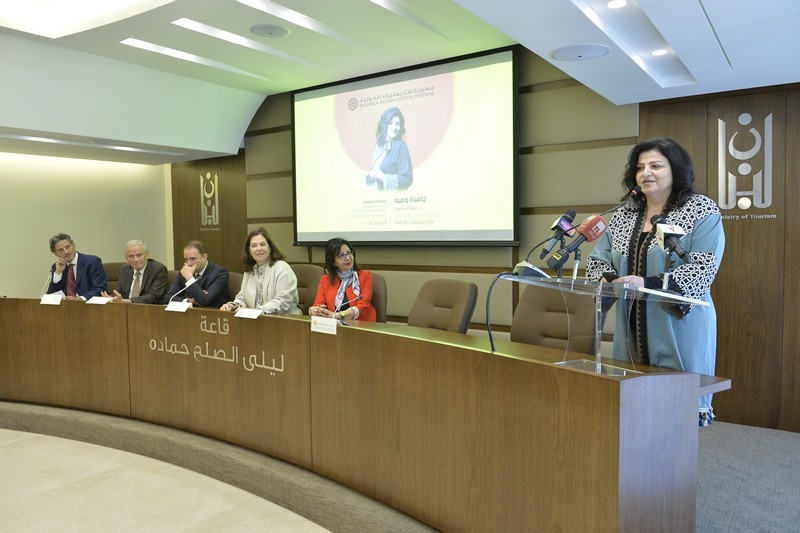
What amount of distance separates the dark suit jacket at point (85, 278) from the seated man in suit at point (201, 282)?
945 millimetres

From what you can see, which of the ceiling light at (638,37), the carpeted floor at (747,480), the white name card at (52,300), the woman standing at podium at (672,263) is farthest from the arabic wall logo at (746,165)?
the white name card at (52,300)

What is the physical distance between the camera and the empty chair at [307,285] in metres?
3.94

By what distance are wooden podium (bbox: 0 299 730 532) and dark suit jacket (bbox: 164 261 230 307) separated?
48cm

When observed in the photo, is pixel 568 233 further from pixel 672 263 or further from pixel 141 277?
pixel 141 277

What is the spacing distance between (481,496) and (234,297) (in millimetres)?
2780

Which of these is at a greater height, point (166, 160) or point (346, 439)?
point (166, 160)

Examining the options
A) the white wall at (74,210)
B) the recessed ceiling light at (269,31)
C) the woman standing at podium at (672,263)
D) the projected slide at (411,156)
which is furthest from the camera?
the white wall at (74,210)

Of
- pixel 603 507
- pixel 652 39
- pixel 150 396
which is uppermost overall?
pixel 652 39

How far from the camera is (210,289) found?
3756 millimetres

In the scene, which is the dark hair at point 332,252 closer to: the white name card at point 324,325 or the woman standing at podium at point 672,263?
the white name card at point 324,325

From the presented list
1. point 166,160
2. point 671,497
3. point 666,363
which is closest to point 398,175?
point 166,160

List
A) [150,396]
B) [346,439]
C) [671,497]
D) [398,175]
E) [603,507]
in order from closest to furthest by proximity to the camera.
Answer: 1. [603,507]
2. [671,497]
3. [346,439]
4. [150,396]
5. [398,175]

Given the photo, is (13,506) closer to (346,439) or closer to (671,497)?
A: (346,439)

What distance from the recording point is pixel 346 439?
226 centimetres
